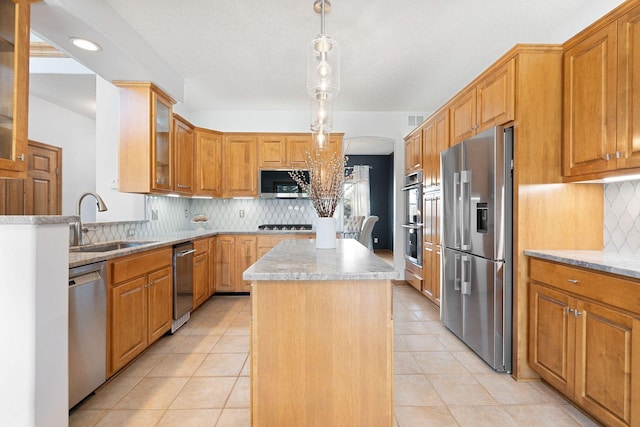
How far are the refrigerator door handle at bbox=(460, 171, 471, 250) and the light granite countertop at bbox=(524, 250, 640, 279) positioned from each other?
0.54 m

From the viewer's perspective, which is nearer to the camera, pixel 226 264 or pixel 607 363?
pixel 607 363

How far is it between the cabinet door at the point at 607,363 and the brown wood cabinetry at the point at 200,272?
3.45m

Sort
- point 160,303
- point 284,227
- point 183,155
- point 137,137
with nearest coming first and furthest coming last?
point 160,303, point 137,137, point 183,155, point 284,227

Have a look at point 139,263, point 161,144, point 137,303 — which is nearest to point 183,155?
point 161,144

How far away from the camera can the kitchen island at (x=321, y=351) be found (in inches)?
57.3

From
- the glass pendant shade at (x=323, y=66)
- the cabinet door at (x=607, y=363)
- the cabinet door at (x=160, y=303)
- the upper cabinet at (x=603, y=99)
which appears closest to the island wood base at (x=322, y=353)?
the cabinet door at (x=607, y=363)

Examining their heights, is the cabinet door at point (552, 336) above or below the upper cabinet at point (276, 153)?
below

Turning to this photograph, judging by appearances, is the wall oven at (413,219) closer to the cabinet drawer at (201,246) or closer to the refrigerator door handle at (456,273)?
the refrigerator door handle at (456,273)

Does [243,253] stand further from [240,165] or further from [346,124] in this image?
[346,124]

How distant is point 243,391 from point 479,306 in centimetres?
185

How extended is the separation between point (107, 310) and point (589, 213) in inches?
130

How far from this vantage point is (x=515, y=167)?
2.29 metres

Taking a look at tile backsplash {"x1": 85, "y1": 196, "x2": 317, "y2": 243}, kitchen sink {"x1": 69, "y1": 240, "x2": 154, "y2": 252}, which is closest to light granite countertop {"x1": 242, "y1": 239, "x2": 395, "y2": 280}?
kitchen sink {"x1": 69, "y1": 240, "x2": 154, "y2": 252}

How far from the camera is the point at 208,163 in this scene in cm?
466
